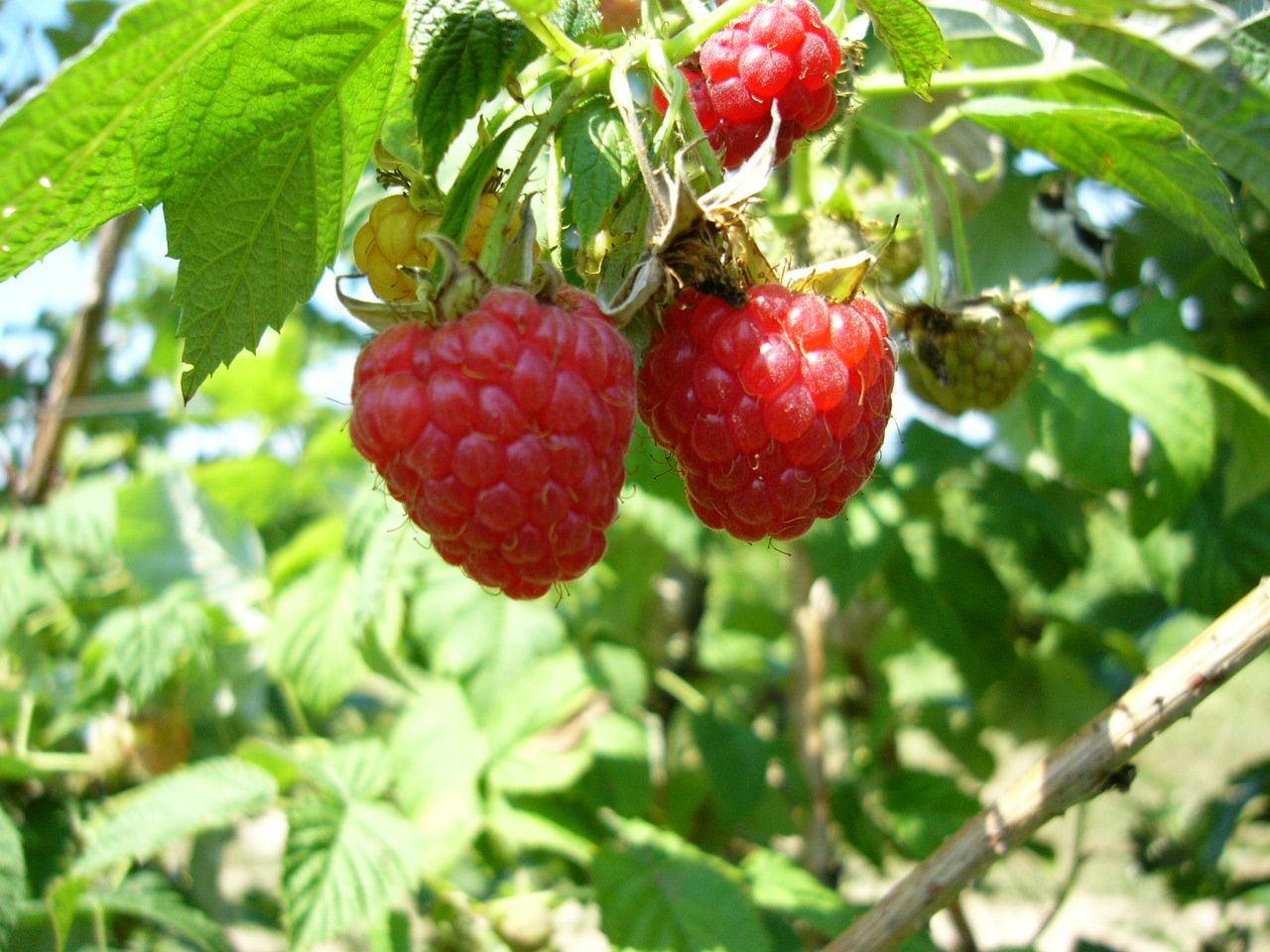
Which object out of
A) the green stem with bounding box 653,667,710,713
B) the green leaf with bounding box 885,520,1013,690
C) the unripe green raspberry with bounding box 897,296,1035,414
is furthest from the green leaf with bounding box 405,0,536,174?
the green stem with bounding box 653,667,710,713

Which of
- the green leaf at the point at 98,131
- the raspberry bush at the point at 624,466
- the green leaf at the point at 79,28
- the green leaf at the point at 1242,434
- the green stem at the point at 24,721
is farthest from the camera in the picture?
the green leaf at the point at 79,28

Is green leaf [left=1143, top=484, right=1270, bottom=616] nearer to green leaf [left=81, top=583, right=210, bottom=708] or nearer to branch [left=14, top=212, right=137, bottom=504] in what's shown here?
green leaf [left=81, top=583, right=210, bottom=708]

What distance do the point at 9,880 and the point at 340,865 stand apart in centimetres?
39

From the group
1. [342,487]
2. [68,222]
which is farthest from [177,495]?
[68,222]

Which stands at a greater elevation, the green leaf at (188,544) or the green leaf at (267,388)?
the green leaf at (267,388)

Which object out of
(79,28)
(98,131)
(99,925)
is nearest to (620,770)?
(99,925)

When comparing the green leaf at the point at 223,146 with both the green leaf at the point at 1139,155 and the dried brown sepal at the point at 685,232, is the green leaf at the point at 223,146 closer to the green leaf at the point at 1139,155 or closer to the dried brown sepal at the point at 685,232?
the dried brown sepal at the point at 685,232

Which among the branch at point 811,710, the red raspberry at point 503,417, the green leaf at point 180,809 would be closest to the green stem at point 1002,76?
the red raspberry at point 503,417

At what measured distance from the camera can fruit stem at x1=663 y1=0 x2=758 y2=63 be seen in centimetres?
75

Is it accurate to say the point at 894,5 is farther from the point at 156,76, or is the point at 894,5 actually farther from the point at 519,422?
the point at 156,76

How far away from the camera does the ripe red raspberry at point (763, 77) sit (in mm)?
774

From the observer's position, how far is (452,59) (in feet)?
2.14

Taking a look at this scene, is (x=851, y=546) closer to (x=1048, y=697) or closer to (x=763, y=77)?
(x=1048, y=697)

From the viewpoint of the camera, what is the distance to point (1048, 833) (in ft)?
14.1
